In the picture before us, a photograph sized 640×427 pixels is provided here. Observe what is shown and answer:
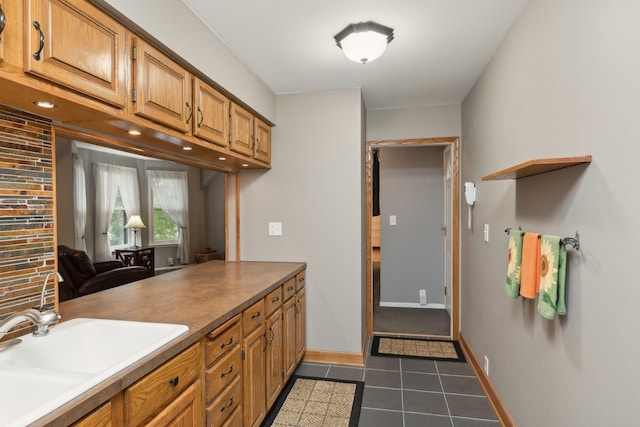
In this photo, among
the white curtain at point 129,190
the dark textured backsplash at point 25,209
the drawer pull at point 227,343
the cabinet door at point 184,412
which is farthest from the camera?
the white curtain at point 129,190

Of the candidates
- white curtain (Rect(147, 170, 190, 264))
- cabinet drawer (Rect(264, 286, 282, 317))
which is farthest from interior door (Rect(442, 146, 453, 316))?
white curtain (Rect(147, 170, 190, 264))

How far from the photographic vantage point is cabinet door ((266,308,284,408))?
212cm

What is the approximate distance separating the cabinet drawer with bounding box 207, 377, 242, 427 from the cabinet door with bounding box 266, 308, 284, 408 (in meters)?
0.40

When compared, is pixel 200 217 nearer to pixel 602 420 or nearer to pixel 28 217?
pixel 28 217

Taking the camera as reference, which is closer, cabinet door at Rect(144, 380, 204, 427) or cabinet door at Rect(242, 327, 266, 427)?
cabinet door at Rect(144, 380, 204, 427)

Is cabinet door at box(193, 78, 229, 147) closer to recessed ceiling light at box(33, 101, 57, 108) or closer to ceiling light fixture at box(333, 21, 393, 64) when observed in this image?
recessed ceiling light at box(33, 101, 57, 108)

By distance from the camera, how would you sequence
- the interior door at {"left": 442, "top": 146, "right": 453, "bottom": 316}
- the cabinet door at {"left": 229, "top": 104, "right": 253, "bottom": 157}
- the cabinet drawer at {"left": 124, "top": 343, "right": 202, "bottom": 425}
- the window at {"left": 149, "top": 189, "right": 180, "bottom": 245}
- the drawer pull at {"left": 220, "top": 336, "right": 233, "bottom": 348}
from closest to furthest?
the cabinet drawer at {"left": 124, "top": 343, "right": 202, "bottom": 425}, the drawer pull at {"left": 220, "top": 336, "right": 233, "bottom": 348}, the window at {"left": 149, "top": 189, "right": 180, "bottom": 245}, the cabinet door at {"left": 229, "top": 104, "right": 253, "bottom": 157}, the interior door at {"left": 442, "top": 146, "right": 453, "bottom": 316}

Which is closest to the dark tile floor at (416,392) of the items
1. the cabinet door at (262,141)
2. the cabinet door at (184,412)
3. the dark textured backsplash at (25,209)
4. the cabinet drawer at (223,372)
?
the cabinet drawer at (223,372)

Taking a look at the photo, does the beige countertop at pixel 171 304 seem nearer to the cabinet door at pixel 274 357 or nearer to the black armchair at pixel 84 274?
the black armchair at pixel 84 274

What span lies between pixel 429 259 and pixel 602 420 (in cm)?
333

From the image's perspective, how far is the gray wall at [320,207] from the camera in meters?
2.92

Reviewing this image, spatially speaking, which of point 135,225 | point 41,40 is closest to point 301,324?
point 135,225

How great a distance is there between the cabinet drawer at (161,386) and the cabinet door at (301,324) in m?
1.42

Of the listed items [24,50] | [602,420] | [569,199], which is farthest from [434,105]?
[24,50]
